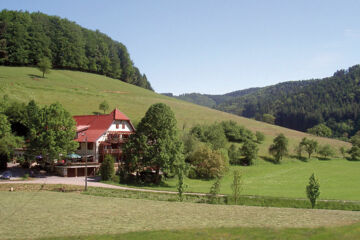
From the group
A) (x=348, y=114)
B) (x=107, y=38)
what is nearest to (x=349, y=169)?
(x=348, y=114)

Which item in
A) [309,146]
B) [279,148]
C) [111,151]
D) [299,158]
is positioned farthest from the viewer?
[309,146]

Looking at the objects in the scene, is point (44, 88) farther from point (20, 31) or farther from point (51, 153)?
point (51, 153)

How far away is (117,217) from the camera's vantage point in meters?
23.1

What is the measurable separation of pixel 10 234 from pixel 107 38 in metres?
166

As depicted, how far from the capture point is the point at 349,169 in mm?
67438

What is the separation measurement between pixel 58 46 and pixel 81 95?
4509cm

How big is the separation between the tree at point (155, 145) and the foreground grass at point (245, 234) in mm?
27026

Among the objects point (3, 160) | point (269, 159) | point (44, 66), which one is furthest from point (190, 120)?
point (3, 160)

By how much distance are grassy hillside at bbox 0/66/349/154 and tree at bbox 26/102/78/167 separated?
1108 inches

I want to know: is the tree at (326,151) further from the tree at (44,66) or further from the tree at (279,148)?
the tree at (44,66)

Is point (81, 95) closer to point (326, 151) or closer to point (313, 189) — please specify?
point (326, 151)

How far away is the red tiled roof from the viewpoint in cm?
5428

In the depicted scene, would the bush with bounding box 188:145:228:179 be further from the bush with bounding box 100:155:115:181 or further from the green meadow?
the bush with bounding box 100:155:115:181

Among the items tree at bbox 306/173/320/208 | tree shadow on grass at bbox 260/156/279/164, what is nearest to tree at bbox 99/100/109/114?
tree shadow on grass at bbox 260/156/279/164
